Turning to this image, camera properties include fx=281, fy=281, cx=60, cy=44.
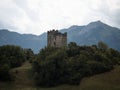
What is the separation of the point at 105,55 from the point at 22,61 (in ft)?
110

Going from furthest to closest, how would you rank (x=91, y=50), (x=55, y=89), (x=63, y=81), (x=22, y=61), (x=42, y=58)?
(x=22, y=61)
(x=91, y=50)
(x=42, y=58)
(x=63, y=81)
(x=55, y=89)

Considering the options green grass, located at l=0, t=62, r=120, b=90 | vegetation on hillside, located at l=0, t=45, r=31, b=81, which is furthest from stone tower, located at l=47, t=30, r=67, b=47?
green grass, located at l=0, t=62, r=120, b=90

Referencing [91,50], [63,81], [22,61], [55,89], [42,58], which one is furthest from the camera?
[22,61]

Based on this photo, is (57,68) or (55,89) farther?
(57,68)

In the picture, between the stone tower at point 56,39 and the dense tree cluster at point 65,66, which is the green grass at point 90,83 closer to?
the dense tree cluster at point 65,66

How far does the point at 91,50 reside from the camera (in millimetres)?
104062

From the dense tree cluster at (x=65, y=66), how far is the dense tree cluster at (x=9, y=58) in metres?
9.55

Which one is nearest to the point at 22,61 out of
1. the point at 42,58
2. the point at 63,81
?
the point at 42,58

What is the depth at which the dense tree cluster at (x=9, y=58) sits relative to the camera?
3649 inches

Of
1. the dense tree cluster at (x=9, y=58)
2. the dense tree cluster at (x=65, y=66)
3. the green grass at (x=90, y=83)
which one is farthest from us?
the dense tree cluster at (x=9, y=58)

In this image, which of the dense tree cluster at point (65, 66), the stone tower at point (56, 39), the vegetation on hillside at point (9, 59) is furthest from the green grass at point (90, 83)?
the stone tower at point (56, 39)

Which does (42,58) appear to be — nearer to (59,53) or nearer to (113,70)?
(59,53)

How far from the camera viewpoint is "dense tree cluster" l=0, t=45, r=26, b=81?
304 feet

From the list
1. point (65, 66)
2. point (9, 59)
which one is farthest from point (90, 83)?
point (9, 59)
